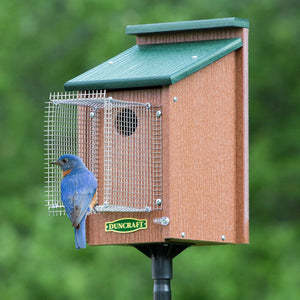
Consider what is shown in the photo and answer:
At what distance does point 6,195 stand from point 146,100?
8.44 m

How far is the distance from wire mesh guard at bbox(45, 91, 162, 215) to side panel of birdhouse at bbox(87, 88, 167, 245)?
1cm

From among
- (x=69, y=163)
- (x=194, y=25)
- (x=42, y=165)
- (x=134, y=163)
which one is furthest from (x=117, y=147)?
(x=42, y=165)

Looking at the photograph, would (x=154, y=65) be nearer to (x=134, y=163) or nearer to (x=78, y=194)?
(x=134, y=163)

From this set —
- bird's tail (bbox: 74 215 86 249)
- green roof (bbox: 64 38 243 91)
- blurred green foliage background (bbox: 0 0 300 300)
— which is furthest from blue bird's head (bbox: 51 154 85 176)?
blurred green foliage background (bbox: 0 0 300 300)

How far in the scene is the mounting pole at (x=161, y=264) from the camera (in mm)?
8391

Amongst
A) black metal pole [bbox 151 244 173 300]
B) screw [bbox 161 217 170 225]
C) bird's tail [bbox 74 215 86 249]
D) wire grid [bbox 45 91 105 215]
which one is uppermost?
wire grid [bbox 45 91 105 215]

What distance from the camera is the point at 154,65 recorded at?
845cm

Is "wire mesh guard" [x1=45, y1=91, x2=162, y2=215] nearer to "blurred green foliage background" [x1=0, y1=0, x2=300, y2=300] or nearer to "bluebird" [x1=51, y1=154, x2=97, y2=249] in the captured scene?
"bluebird" [x1=51, y1=154, x2=97, y2=249]

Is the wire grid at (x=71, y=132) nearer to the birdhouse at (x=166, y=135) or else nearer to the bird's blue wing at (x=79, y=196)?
the birdhouse at (x=166, y=135)

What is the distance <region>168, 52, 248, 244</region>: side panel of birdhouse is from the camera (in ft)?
27.0

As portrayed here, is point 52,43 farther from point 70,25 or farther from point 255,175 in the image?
point 255,175

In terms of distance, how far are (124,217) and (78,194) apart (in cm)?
35

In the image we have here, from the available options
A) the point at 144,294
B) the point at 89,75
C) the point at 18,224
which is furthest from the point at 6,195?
the point at 89,75

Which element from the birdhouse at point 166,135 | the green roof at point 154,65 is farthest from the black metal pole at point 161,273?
the green roof at point 154,65
